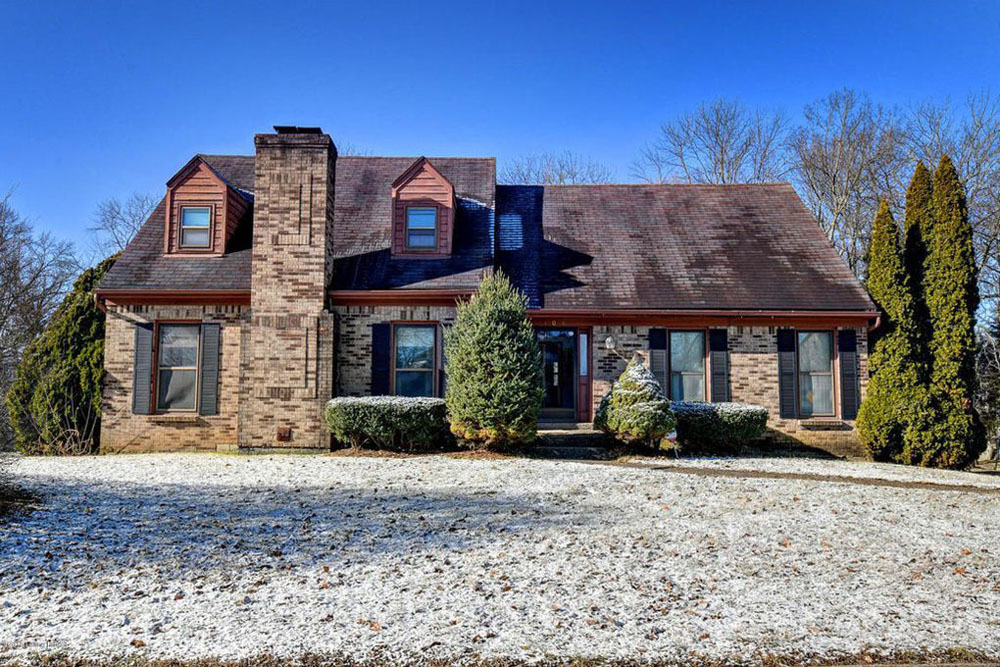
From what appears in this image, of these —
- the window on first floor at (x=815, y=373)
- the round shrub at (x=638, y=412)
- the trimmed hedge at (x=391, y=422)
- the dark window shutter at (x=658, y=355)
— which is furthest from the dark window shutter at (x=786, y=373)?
the trimmed hedge at (x=391, y=422)

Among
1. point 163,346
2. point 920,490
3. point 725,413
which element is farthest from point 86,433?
point 920,490

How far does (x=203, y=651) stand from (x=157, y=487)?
201 inches

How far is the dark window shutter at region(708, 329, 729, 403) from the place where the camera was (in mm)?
13336

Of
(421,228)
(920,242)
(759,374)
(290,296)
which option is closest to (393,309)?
(290,296)

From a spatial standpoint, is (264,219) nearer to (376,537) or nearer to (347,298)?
(347,298)

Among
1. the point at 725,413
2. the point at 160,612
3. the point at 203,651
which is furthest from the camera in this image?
the point at 725,413

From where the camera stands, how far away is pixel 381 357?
12953mm

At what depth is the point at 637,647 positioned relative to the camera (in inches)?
174

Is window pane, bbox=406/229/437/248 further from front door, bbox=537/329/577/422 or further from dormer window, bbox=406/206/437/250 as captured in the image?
front door, bbox=537/329/577/422

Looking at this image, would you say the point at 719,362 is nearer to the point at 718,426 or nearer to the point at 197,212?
the point at 718,426

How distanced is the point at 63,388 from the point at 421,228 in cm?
742

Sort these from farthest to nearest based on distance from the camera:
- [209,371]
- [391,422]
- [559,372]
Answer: [559,372] < [209,371] < [391,422]

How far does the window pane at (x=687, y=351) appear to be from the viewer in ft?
44.8

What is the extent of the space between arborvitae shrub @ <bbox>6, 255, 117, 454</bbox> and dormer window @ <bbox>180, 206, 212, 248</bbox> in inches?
82.0
